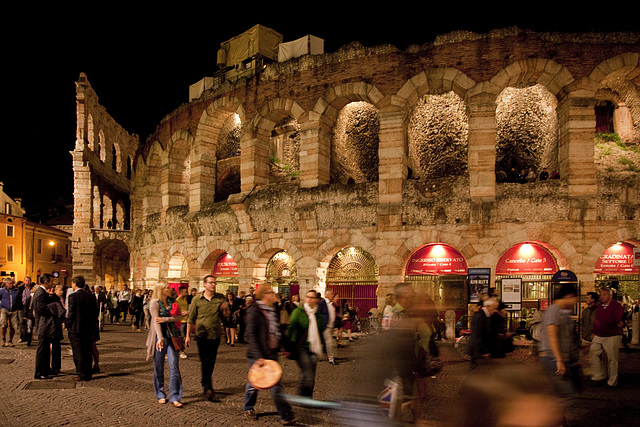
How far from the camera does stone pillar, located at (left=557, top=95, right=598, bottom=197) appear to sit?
1323 cm

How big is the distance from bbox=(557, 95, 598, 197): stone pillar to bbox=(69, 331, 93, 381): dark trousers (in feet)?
39.6

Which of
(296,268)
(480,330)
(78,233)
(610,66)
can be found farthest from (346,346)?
(78,233)

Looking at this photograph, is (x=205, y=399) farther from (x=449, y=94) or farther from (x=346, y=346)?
(x=449, y=94)

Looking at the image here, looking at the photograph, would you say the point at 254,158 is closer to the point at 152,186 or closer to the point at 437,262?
the point at 437,262

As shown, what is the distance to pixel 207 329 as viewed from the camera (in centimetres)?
685

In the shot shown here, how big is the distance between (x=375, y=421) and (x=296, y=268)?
41.5 feet

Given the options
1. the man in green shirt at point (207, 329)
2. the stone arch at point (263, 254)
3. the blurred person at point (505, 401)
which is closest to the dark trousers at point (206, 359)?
the man in green shirt at point (207, 329)

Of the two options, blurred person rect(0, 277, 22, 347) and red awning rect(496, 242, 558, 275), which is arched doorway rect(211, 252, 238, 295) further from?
red awning rect(496, 242, 558, 275)

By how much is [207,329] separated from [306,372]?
1779mm

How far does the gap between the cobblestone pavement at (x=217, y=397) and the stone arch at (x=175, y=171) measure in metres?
11.0

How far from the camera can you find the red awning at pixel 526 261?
13.5 metres

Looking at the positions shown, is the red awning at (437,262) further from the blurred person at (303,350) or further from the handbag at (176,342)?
the handbag at (176,342)

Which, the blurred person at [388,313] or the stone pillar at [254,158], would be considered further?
the stone pillar at [254,158]

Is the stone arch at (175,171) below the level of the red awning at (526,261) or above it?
above
